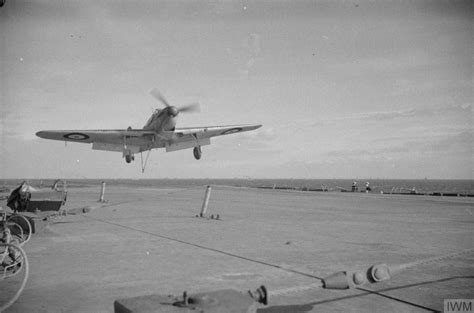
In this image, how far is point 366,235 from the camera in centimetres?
1035

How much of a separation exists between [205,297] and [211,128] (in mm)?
27047

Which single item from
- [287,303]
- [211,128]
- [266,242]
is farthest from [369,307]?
[211,128]

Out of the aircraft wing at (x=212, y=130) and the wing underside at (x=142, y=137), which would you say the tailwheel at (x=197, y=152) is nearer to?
the wing underside at (x=142, y=137)

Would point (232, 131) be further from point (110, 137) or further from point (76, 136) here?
point (76, 136)

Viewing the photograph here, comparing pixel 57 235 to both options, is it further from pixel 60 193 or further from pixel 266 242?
pixel 266 242

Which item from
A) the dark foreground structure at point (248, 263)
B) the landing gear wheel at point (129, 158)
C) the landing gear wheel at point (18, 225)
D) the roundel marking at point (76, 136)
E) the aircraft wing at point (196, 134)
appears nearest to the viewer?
the dark foreground structure at point (248, 263)

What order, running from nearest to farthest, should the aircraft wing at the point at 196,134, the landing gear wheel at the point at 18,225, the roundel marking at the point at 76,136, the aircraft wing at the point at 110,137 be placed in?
the landing gear wheel at the point at 18,225 < the aircraft wing at the point at 110,137 < the roundel marking at the point at 76,136 < the aircraft wing at the point at 196,134

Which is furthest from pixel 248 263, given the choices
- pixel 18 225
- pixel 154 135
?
pixel 154 135

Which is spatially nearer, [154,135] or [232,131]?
[154,135]

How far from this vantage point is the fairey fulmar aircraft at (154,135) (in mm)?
25938

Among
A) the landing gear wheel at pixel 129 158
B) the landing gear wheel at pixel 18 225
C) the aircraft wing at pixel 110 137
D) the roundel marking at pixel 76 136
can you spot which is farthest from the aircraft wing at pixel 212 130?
the landing gear wheel at pixel 18 225

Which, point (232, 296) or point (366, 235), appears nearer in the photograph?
point (232, 296)

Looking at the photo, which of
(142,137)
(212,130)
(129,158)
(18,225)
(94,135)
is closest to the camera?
(18,225)

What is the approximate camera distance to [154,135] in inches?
1062
